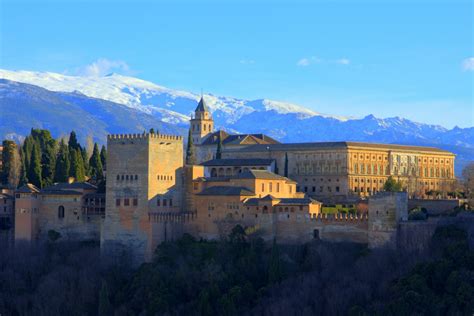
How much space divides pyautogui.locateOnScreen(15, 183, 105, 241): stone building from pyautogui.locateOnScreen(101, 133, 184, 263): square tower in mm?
2464

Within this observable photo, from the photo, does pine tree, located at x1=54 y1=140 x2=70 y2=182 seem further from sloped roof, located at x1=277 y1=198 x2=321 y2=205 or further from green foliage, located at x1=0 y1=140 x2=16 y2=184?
sloped roof, located at x1=277 y1=198 x2=321 y2=205

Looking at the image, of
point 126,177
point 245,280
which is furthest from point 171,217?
point 245,280

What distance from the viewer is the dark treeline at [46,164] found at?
67.2m

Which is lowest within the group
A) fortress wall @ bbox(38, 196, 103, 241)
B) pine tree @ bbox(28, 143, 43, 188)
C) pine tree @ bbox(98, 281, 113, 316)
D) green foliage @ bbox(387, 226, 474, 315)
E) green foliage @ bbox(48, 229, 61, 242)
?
pine tree @ bbox(98, 281, 113, 316)

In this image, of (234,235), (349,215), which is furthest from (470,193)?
(234,235)

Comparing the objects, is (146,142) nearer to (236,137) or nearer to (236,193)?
(236,193)

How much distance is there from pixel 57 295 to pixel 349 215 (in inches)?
594

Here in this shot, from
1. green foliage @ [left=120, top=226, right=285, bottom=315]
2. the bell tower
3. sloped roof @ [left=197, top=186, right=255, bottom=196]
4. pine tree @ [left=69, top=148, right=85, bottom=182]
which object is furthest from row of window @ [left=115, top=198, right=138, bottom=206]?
the bell tower

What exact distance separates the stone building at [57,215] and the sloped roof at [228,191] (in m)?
6.80

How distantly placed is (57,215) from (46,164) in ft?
38.6

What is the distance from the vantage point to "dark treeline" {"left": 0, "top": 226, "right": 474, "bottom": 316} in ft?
149

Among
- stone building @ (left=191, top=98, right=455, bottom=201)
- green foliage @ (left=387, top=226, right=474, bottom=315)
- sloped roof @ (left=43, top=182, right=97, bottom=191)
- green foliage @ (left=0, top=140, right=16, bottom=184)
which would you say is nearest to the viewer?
green foliage @ (left=387, top=226, right=474, bottom=315)

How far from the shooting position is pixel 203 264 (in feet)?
171

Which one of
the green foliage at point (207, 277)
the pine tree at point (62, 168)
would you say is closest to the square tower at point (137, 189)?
the green foliage at point (207, 277)
